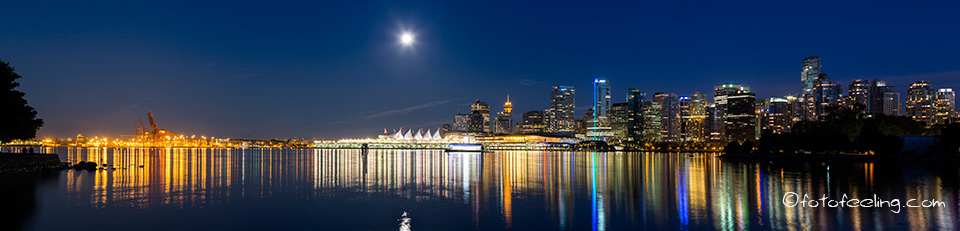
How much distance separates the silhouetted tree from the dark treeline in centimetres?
10638

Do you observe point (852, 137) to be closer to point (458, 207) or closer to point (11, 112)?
point (458, 207)

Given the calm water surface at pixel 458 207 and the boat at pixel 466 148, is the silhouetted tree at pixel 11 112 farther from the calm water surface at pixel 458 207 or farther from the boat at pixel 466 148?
the boat at pixel 466 148

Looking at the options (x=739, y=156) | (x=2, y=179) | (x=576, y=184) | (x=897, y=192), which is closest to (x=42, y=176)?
(x=2, y=179)

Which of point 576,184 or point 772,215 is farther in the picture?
point 576,184

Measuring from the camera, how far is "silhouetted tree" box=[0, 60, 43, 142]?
42.3 meters

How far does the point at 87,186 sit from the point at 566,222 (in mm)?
29396

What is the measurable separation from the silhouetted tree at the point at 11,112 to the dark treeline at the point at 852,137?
106 metres

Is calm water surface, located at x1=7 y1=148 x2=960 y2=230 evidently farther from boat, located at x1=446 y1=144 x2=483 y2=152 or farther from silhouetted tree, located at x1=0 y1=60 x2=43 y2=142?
boat, located at x1=446 y1=144 x2=483 y2=152

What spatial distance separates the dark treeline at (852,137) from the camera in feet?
292

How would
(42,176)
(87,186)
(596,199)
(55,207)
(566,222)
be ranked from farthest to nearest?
(42,176) < (87,186) < (596,199) < (55,207) < (566,222)

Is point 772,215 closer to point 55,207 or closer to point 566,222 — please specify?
point 566,222

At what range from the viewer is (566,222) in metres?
20.3

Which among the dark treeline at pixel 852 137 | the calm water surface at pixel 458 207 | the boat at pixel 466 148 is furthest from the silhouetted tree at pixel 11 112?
the boat at pixel 466 148

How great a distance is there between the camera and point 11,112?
43.1 meters
